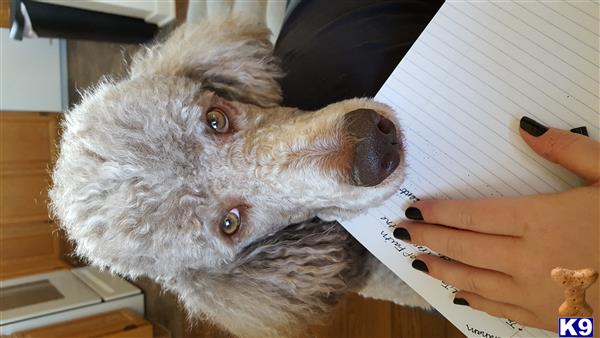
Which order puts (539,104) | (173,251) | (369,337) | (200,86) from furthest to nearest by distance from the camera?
(369,337)
(200,86)
(173,251)
(539,104)

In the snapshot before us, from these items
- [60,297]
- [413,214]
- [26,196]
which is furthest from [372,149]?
[26,196]

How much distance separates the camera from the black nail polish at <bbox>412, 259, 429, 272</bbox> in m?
0.96

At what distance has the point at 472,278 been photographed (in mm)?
847

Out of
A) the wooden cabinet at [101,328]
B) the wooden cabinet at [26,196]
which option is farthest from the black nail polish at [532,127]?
the wooden cabinet at [26,196]

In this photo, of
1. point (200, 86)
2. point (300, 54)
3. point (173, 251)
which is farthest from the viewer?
point (300, 54)

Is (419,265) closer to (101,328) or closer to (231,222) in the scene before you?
(231,222)

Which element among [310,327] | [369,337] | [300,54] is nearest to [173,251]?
[310,327]

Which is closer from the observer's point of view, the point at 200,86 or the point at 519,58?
the point at 519,58

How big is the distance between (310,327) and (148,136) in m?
0.59

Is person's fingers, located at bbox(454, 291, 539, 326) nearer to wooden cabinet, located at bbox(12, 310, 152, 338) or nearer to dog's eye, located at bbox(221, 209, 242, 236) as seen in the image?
dog's eye, located at bbox(221, 209, 242, 236)

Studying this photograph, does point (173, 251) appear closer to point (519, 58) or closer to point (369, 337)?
point (519, 58)

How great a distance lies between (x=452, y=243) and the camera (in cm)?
85

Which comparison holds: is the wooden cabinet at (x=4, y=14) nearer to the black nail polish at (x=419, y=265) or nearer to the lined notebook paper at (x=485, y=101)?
the lined notebook paper at (x=485, y=101)

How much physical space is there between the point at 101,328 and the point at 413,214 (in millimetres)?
2814
